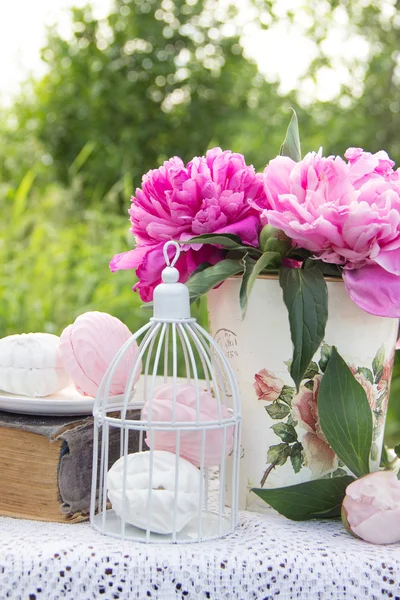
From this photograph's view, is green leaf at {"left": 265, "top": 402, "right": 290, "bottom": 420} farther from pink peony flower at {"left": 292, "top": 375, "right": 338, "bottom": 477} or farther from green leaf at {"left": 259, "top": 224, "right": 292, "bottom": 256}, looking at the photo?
green leaf at {"left": 259, "top": 224, "right": 292, "bottom": 256}

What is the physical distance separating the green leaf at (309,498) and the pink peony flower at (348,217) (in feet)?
0.51

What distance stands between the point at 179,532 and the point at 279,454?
0.12 metres

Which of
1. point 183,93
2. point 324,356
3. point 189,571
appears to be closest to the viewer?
point 189,571

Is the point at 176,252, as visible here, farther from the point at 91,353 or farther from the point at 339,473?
the point at 339,473

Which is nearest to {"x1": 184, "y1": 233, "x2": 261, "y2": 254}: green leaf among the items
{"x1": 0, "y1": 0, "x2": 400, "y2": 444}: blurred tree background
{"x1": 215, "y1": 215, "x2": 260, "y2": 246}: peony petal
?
{"x1": 215, "y1": 215, "x2": 260, "y2": 246}: peony petal

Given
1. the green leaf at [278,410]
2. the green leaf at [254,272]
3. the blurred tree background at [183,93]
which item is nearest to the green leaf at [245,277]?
the green leaf at [254,272]

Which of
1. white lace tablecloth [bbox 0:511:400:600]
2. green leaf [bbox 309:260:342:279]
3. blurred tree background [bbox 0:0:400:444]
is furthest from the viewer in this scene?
blurred tree background [bbox 0:0:400:444]

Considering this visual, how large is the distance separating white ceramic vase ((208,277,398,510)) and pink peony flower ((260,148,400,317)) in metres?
0.04

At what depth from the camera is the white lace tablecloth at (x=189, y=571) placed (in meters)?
0.56

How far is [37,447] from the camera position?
25.4 inches

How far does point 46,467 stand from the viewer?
2.10 ft

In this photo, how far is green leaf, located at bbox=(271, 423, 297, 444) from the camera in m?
0.67

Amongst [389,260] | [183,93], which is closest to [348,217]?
[389,260]

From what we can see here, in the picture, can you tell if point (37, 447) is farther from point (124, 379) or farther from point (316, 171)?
point (316, 171)
